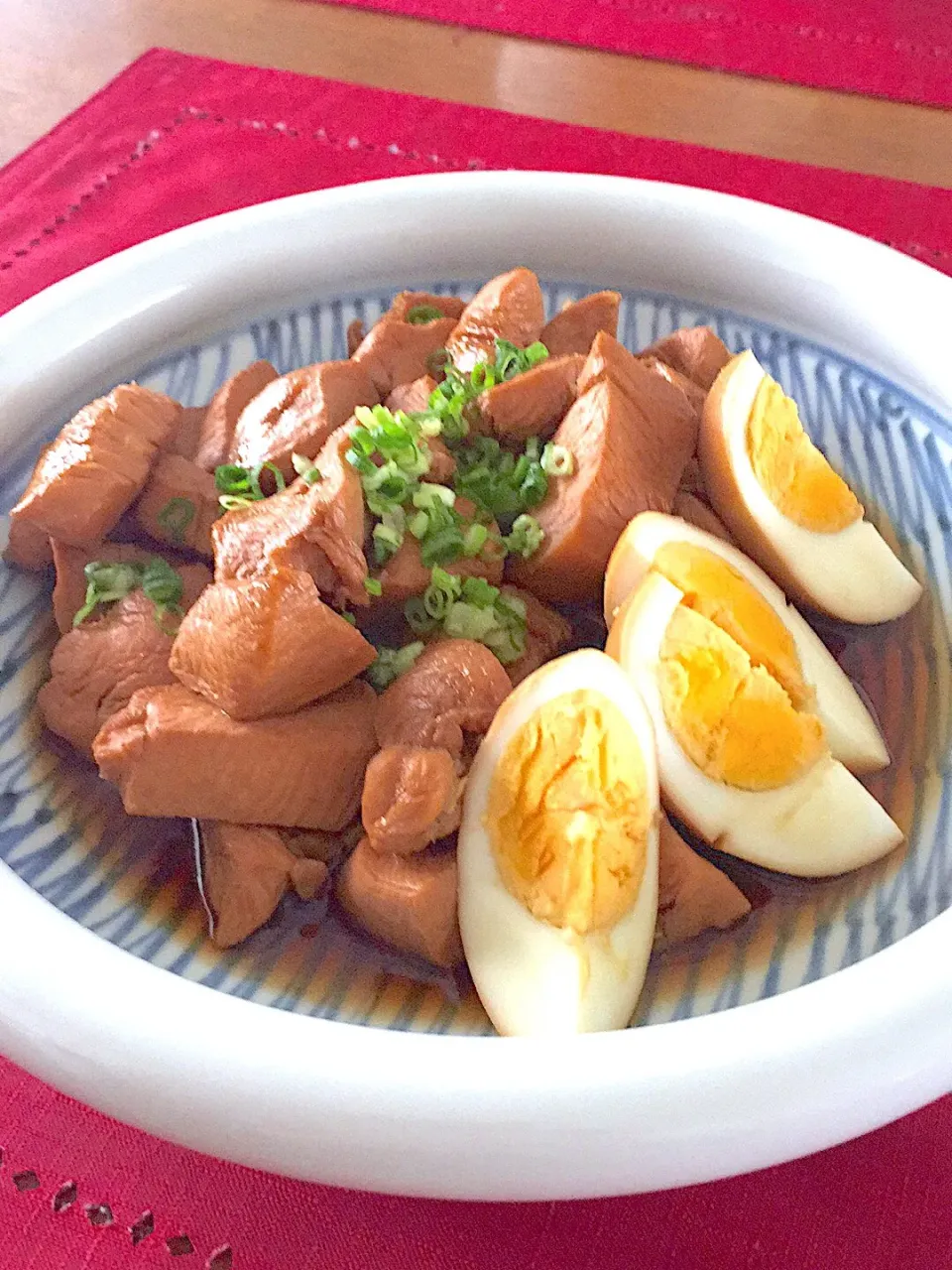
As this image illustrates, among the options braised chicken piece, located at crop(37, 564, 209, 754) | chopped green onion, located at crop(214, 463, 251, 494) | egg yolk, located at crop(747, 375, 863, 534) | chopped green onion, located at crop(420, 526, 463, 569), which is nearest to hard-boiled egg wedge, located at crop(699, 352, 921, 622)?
egg yolk, located at crop(747, 375, 863, 534)

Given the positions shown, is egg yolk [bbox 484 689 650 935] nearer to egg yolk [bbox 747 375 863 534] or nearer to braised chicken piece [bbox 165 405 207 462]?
egg yolk [bbox 747 375 863 534]

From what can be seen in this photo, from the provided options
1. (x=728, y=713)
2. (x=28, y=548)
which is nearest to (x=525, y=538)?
(x=728, y=713)

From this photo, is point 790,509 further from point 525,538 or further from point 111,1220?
point 111,1220

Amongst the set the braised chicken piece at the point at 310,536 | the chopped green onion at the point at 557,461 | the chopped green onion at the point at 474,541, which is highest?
the chopped green onion at the point at 557,461

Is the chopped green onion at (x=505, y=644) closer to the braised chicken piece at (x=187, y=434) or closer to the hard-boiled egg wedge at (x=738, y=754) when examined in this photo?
the hard-boiled egg wedge at (x=738, y=754)

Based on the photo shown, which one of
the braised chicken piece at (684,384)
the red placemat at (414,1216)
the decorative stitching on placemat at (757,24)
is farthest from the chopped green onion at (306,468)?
the decorative stitching on placemat at (757,24)
